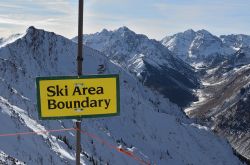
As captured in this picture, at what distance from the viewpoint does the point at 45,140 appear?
81.9 m

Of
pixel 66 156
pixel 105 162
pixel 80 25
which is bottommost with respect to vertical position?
pixel 105 162

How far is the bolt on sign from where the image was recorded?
11906 millimetres

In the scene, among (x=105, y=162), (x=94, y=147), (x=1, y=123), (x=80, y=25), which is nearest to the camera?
(x=80, y=25)

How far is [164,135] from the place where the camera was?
19312 centimetres

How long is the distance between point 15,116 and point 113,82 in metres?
74.5

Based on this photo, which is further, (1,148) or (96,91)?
(1,148)

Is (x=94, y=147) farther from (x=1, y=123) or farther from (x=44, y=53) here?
(x=44, y=53)

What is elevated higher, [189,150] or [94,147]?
[94,147]

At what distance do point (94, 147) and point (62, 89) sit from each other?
4463 inches

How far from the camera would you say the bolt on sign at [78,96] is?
11906 mm

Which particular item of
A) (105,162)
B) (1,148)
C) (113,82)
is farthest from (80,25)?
(105,162)

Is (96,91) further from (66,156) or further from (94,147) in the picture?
(94,147)

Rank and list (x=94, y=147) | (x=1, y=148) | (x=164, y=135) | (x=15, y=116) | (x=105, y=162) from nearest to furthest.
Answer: (x=1, y=148)
(x=15, y=116)
(x=105, y=162)
(x=94, y=147)
(x=164, y=135)

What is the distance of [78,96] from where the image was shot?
39.7 feet
